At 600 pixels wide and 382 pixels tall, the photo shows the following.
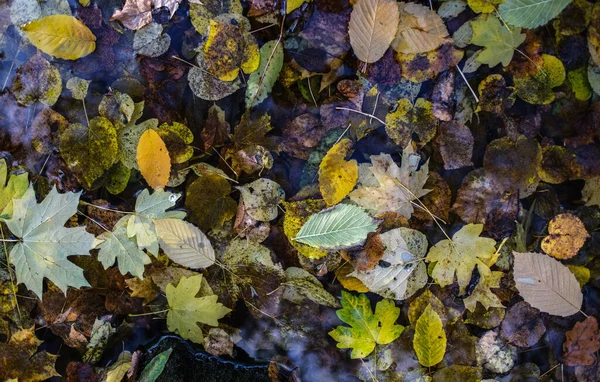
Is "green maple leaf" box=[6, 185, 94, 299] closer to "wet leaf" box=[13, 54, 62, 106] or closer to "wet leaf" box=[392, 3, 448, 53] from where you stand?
"wet leaf" box=[13, 54, 62, 106]

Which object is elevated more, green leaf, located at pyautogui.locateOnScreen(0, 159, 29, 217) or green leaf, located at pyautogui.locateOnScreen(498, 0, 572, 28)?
green leaf, located at pyautogui.locateOnScreen(498, 0, 572, 28)

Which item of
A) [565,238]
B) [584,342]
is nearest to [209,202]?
[565,238]

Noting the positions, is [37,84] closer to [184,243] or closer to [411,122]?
[184,243]

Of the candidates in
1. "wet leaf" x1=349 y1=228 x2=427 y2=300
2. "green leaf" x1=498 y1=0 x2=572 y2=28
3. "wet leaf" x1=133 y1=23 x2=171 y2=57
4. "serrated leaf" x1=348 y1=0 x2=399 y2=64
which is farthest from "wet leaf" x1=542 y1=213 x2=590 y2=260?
"wet leaf" x1=133 y1=23 x2=171 y2=57

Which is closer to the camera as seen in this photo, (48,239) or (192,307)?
(48,239)

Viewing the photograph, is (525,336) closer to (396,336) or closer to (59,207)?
(396,336)

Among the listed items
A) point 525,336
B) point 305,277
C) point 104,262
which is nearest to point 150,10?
point 104,262

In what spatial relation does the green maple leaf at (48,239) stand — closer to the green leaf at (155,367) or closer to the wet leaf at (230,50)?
the green leaf at (155,367)
